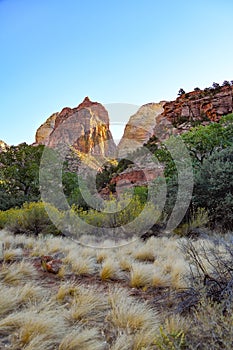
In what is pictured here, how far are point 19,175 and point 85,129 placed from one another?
5374 cm

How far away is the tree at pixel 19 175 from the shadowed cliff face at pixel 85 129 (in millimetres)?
37038

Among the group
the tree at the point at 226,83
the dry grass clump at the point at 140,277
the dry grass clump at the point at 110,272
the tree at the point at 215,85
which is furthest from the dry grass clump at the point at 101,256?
the tree at the point at 215,85

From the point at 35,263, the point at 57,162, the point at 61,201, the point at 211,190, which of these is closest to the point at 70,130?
the point at 57,162

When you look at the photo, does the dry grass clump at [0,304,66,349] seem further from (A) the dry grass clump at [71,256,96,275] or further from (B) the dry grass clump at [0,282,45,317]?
(A) the dry grass clump at [71,256,96,275]

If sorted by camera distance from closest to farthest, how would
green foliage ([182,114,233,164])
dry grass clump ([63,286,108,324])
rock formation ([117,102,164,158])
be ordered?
1. dry grass clump ([63,286,108,324])
2. green foliage ([182,114,233,164])
3. rock formation ([117,102,164,158])

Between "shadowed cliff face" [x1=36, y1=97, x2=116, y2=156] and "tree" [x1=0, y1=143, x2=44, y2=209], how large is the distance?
3704 cm

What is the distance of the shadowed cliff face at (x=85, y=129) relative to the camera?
60.3m

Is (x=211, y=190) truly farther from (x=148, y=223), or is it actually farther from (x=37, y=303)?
(x=37, y=303)

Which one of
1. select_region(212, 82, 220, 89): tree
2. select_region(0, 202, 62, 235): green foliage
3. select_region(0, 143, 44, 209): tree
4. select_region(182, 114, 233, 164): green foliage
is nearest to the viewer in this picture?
select_region(0, 202, 62, 235): green foliage

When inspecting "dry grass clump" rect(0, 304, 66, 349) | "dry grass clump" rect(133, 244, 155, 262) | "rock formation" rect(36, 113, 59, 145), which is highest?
"rock formation" rect(36, 113, 59, 145)

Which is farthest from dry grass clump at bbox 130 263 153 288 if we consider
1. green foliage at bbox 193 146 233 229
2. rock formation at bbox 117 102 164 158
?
rock formation at bbox 117 102 164 158

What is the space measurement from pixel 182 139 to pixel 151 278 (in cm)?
1402

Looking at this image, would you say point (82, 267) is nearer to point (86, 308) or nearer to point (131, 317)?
point (86, 308)

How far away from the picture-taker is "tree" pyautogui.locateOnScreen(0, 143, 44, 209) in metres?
16.7
